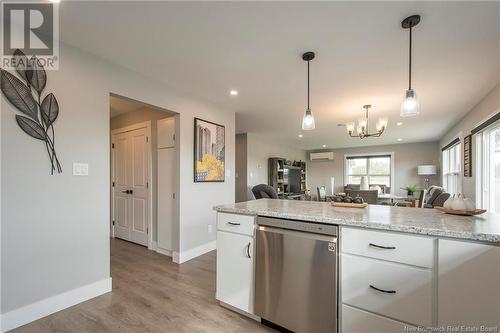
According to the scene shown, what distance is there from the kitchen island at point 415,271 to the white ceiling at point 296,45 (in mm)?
1481

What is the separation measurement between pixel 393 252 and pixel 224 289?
1.38 m

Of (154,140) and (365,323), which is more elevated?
(154,140)

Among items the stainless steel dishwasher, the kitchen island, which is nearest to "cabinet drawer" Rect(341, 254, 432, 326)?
the kitchen island

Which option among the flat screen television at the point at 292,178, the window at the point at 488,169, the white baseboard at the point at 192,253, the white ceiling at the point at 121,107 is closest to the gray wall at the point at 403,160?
the flat screen television at the point at 292,178

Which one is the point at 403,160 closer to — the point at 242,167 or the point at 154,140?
the point at 242,167

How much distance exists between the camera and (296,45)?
207 cm

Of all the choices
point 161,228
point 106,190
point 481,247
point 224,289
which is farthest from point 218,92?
point 481,247

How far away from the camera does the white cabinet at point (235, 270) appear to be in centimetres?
185

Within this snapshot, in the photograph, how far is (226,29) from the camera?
6.10ft

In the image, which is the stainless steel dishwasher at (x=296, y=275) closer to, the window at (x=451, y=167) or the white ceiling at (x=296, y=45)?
the white ceiling at (x=296, y=45)

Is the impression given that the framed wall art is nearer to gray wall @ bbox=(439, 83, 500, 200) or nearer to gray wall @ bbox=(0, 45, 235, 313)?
gray wall @ bbox=(0, 45, 235, 313)

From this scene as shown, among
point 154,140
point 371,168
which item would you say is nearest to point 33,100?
point 154,140

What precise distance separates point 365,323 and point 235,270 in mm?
994

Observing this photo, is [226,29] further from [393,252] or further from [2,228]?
[2,228]
